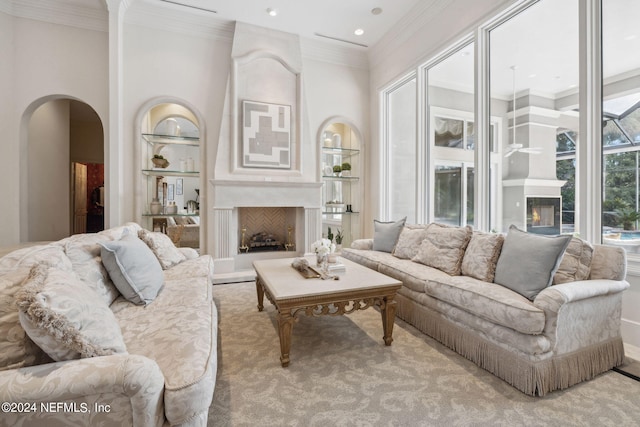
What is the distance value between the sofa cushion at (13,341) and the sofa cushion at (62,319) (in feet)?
0.24

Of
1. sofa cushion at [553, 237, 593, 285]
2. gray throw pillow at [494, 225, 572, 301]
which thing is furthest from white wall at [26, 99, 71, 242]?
sofa cushion at [553, 237, 593, 285]

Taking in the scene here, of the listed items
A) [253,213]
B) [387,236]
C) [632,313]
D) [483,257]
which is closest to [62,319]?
[483,257]

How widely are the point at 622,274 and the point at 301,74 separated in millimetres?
4522

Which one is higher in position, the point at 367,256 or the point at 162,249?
the point at 162,249

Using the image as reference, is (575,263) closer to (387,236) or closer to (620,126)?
(620,126)

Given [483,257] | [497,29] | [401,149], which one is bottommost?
[483,257]

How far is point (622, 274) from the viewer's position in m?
2.01

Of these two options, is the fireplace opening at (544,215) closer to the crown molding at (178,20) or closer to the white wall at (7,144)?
the crown molding at (178,20)

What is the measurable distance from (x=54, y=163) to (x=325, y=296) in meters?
5.49

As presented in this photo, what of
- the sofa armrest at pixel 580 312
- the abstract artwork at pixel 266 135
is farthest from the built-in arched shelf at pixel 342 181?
the sofa armrest at pixel 580 312

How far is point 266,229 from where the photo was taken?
17.3 feet

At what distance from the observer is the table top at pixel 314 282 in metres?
2.15

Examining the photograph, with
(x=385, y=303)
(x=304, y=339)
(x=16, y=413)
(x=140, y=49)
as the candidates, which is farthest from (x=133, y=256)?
(x=140, y=49)

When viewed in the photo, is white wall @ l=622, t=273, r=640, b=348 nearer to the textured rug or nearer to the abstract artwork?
the textured rug
